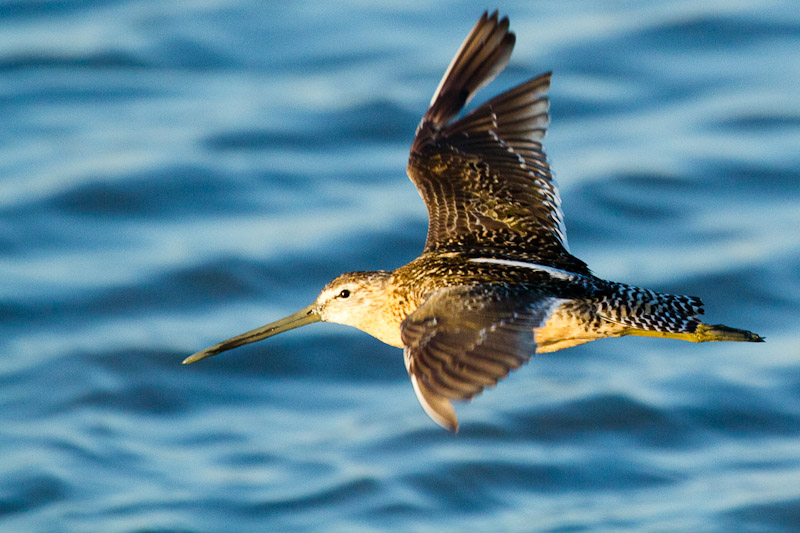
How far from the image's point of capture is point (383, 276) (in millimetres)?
8133

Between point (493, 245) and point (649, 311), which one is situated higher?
point (493, 245)

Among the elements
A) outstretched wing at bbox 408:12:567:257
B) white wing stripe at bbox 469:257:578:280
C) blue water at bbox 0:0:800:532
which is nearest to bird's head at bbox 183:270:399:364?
outstretched wing at bbox 408:12:567:257

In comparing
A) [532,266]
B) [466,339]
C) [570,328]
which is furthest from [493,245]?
[466,339]

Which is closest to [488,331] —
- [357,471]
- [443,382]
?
[443,382]

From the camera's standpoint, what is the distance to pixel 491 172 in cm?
813

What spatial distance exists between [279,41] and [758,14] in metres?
7.00

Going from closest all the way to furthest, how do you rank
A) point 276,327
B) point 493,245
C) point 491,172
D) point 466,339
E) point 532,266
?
point 466,339, point 532,266, point 493,245, point 491,172, point 276,327

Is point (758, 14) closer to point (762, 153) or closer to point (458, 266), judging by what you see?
point (762, 153)

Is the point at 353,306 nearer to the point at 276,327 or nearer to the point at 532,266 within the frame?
the point at 276,327

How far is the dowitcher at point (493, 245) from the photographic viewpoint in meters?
7.42

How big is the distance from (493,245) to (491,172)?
1.47ft

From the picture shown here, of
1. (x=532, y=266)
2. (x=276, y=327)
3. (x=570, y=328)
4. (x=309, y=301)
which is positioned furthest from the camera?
(x=309, y=301)

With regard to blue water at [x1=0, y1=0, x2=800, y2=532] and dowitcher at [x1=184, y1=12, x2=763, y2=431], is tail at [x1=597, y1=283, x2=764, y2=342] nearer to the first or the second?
dowitcher at [x1=184, y1=12, x2=763, y2=431]

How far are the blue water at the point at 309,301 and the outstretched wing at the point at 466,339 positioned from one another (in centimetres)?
748
